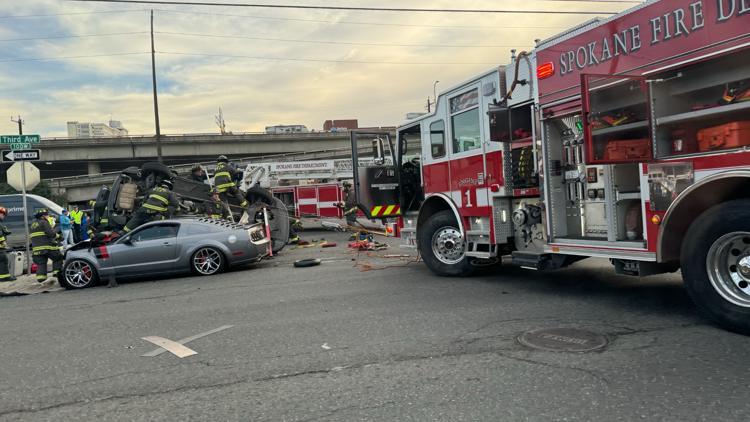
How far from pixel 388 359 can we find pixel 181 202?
10867 mm

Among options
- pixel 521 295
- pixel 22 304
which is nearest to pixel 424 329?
pixel 521 295

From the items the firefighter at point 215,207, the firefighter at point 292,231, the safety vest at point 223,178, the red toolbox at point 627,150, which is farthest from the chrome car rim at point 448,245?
the firefighter at point 292,231

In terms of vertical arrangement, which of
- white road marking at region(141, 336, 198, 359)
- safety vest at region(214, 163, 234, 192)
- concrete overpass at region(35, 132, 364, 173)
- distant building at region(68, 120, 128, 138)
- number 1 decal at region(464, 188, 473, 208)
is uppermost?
distant building at region(68, 120, 128, 138)

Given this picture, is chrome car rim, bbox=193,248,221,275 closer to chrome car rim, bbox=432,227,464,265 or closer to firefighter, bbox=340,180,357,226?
chrome car rim, bbox=432,227,464,265

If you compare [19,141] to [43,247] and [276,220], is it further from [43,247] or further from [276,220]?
[276,220]

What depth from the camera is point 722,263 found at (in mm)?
4719

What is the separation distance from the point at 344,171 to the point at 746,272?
A: 60.3 feet

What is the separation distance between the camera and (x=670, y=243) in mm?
5168

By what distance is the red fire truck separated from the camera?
15.1 ft

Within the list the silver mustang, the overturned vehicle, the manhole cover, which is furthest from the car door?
the manhole cover

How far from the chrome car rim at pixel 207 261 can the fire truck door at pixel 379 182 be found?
3.36 meters

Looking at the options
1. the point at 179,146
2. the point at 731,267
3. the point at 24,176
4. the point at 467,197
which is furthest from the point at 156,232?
the point at 179,146

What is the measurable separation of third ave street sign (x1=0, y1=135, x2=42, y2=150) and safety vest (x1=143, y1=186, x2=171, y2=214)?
2812 mm

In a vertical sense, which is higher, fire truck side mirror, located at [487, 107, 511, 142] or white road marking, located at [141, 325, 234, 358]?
fire truck side mirror, located at [487, 107, 511, 142]
